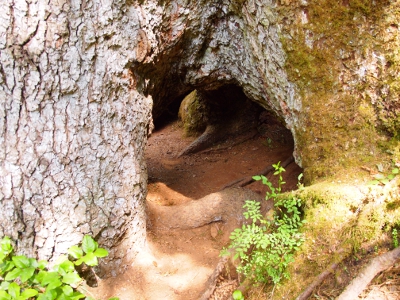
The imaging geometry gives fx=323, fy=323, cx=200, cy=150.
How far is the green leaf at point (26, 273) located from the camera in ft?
7.26

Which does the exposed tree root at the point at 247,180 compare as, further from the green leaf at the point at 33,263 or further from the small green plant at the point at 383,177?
the green leaf at the point at 33,263

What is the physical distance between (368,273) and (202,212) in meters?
2.01

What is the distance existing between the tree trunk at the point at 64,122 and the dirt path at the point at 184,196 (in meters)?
0.37

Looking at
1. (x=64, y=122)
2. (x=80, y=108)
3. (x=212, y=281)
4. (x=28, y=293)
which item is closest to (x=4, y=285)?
(x=28, y=293)

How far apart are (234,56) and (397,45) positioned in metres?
1.78

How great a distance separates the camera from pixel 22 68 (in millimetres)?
2283

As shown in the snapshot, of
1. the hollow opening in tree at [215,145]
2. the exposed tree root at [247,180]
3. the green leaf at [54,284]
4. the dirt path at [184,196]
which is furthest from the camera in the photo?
the hollow opening in tree at [215,145]

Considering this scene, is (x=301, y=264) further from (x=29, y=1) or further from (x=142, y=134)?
(x=29, y=1)

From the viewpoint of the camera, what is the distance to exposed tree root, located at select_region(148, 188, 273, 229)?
3.58 m

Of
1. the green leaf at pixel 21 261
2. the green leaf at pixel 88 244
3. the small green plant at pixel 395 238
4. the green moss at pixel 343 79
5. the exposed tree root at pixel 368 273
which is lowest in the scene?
the green leaf at pixel 21 261

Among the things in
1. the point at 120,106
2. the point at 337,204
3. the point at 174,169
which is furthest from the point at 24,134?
the point at 174,169

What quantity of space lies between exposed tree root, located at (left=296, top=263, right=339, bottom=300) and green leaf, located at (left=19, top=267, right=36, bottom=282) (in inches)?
71.5

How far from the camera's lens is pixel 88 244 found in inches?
97.7

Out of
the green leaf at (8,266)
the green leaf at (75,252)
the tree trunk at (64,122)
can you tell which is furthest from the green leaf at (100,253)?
the green leaf at (8,266)
